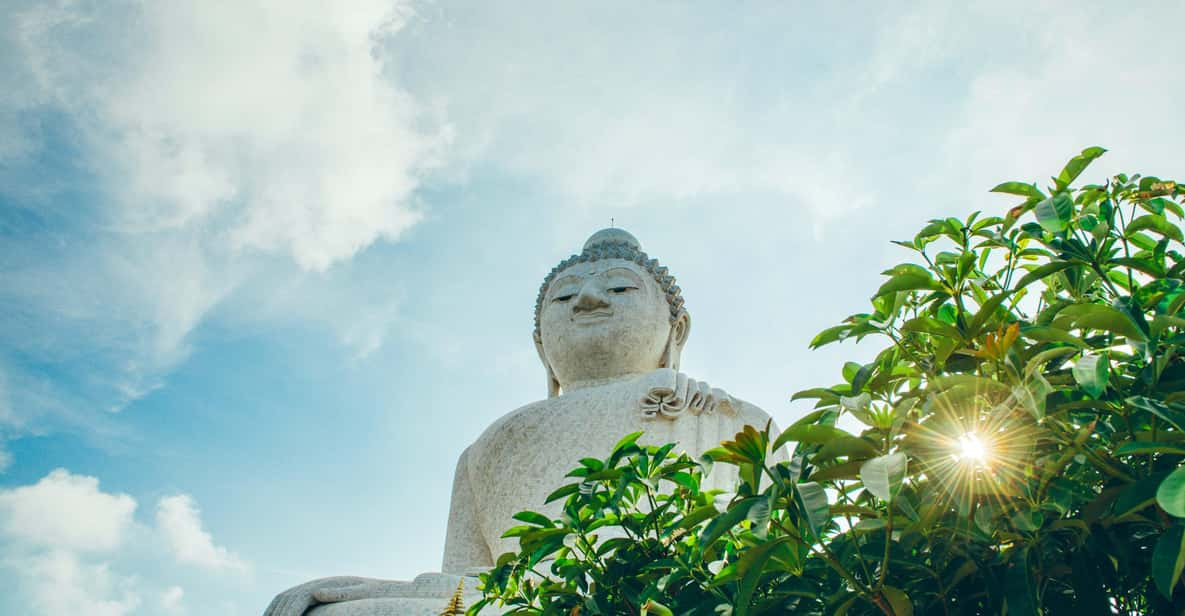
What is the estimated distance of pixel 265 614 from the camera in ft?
12.7

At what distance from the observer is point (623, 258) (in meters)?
6.61

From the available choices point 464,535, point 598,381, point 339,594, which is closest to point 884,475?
point 339,594

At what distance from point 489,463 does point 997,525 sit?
3.79 metres

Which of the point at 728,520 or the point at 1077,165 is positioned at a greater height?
the point at 1077,165

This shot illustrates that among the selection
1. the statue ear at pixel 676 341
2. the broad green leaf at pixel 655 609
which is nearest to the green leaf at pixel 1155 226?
the broad green leaf at pixel 655 609

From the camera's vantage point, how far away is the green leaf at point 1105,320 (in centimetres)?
→ 166

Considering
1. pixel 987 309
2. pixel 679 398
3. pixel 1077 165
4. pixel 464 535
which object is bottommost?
pixel 987 309

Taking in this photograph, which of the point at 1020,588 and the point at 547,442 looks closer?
the point at 1020,588

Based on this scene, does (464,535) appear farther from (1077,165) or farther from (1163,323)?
(1163,323)

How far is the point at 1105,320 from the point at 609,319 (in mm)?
4483

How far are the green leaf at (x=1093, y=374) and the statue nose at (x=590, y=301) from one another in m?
4.57

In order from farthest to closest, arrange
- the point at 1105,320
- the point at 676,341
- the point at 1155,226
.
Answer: the point at 676,341, the point at 1155,226, the point at 1105,320

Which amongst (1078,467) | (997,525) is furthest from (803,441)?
(1078,467)

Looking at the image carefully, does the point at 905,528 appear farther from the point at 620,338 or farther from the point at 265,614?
the point at 620,338
